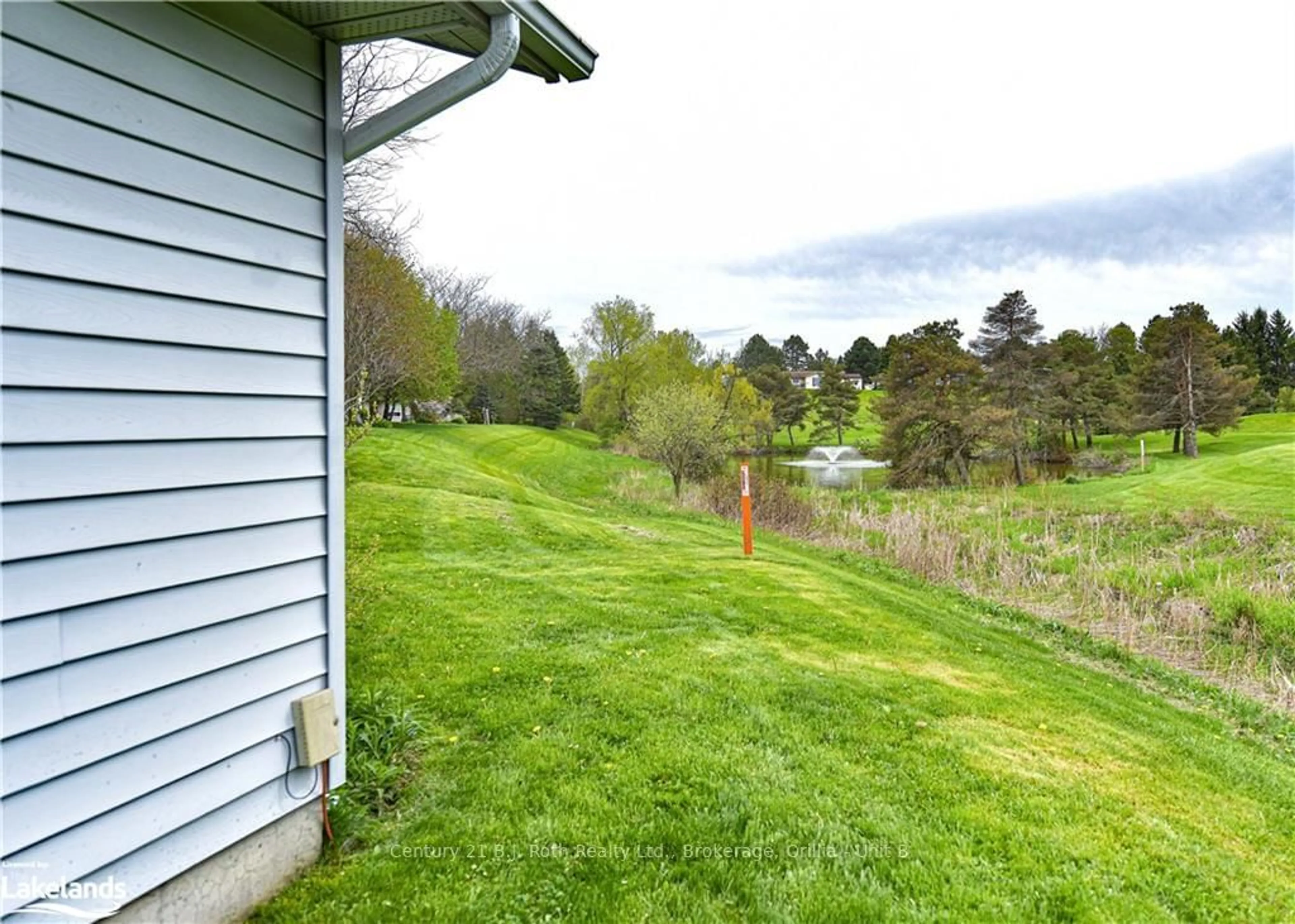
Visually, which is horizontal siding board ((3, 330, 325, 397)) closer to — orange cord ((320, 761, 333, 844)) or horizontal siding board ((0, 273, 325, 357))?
horizontal siding board ((0, 273, 325, 357))

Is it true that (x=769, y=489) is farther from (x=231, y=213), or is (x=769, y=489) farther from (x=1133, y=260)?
(x=1133, y=260)

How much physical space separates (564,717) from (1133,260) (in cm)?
3168

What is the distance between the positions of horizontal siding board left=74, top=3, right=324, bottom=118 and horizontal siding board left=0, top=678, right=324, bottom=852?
1772 millimetres

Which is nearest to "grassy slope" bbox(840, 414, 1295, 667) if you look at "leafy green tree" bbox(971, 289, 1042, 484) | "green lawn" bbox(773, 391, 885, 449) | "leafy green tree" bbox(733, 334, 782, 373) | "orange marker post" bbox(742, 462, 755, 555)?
"orange marker post" bbox(742, 462, 755, 555)

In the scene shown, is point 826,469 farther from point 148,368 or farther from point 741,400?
point 148,368

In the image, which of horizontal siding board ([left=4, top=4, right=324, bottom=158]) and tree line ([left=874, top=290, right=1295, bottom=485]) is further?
tree line ([left=874, top=290, right=1295, bottom=485])

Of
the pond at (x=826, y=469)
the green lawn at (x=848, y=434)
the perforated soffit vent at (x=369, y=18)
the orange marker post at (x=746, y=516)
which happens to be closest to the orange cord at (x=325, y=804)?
the perforated soffit vent at (x=369, y=18)

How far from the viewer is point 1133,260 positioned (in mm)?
25500

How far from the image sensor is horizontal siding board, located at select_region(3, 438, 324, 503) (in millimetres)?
1359

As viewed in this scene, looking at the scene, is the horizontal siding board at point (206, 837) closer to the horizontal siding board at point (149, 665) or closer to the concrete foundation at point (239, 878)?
the concrete foundation at point (239, 878)

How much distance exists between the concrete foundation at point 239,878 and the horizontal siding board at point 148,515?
91 cm

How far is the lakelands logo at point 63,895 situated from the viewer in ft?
4.33

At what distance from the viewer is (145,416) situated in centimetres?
158

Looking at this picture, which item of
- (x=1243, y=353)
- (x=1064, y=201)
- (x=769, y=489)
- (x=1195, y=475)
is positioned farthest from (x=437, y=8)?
(x=1243, y=353)
